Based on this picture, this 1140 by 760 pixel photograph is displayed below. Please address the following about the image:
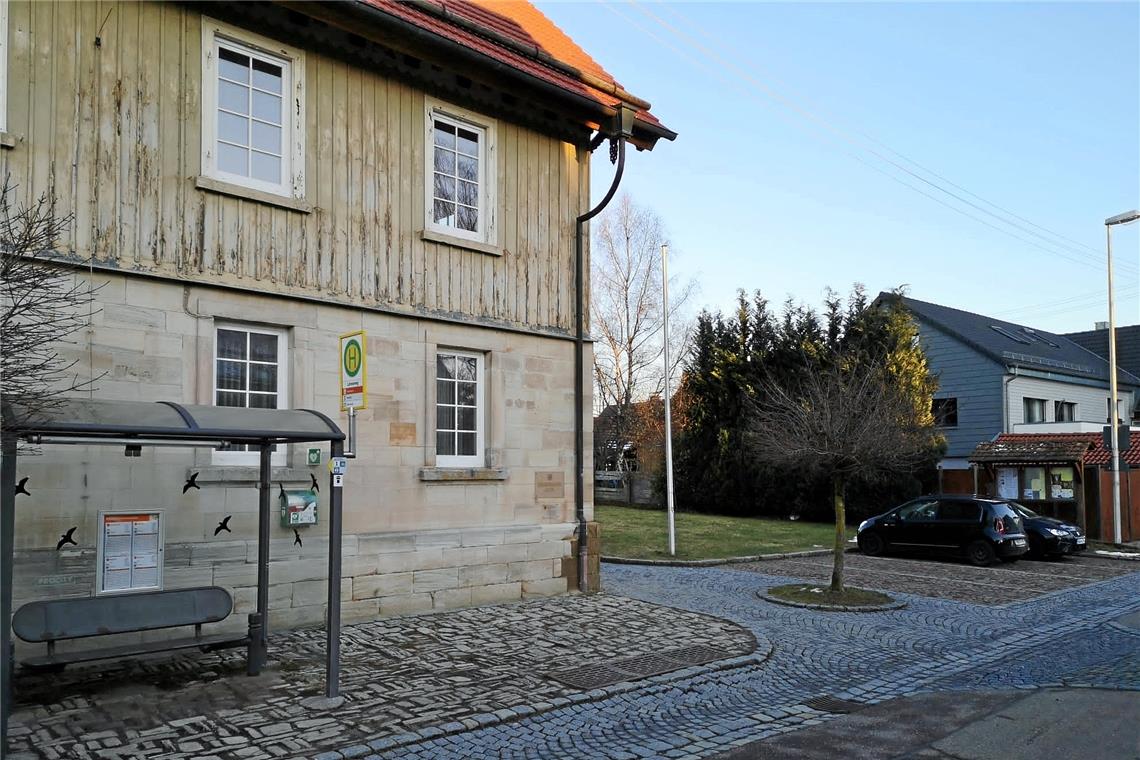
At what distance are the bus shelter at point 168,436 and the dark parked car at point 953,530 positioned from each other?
51.3ft

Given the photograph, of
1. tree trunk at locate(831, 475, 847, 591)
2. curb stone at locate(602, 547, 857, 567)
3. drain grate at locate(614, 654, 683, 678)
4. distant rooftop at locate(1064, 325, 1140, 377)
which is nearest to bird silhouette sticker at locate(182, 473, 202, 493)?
drain grate at locate(614, 654, 683, 678)

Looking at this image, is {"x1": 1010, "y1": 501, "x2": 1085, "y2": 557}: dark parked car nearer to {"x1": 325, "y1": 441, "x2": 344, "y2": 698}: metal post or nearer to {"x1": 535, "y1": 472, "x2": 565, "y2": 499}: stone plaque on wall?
{"x1": 535, "y1": 472, "x2": 565, "y2": 499}: stone plaque on wall

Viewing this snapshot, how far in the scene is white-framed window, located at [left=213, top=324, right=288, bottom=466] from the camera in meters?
10.1

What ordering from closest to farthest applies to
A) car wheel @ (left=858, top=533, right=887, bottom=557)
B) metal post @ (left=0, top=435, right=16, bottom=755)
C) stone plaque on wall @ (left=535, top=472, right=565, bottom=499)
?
metal post @ (left=0, top=435, right=16, bottom=755) < stone plaque on wall @ (left=535, top=472, right=565, bottom=499) < car wheel @ (left=858, top=533, right=887, bottom=557)

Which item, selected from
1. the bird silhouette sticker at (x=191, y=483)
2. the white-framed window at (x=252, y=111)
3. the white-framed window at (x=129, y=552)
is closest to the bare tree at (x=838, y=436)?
the white-framed window at (x=252, y=111)

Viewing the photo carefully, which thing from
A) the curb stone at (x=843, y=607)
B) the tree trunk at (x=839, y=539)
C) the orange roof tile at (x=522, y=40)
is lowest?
the curb stone at (x=843, y=607)

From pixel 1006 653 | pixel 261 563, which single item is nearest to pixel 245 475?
pixel 261 563

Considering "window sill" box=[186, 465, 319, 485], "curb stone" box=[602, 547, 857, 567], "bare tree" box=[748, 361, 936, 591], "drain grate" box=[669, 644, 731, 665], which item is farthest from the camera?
"curb stone" box=[602, 547, 857, 567]

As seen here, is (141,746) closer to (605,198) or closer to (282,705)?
(282,705)

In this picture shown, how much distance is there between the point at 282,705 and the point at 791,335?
2654 cm

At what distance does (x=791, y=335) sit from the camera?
3173 centimetres

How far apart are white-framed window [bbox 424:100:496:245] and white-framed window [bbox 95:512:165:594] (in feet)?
16.6

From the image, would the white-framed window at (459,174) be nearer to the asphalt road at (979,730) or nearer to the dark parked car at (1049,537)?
the asphalt road at (979,730)

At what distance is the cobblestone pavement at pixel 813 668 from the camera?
6992 millimetres
